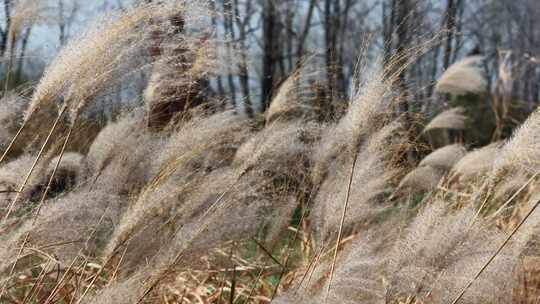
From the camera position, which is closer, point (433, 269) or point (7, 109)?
point (433, 269)

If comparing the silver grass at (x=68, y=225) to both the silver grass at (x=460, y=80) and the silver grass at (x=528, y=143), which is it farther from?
the silver grass at (x=460, y=80)

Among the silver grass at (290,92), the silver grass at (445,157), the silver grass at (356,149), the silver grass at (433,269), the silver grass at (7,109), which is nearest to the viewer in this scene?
the silver grass at (433,269)

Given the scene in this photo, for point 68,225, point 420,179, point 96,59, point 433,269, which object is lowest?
point 420,179

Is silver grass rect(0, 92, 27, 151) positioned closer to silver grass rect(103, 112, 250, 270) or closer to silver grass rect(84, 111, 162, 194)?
silver grass rect(84, 111, 162, 194)

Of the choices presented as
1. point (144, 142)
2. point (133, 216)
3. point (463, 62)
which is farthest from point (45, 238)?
point (463, 62)

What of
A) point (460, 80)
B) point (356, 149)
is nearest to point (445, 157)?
point (460, 80)

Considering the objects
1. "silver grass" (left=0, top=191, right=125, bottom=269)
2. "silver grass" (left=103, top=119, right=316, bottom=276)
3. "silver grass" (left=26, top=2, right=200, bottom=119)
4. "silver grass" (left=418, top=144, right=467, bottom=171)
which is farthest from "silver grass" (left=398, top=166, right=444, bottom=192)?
"silver grass" (left=26, top=2, right=200, bottom=119)

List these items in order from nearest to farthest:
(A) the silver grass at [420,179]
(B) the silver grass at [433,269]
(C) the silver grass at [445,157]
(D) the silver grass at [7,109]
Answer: (B) the silver grass at [433,269], (D) the silver grass at [7,109], (A) the silver grass at [420,179], (C) the silver grass at [445,157]

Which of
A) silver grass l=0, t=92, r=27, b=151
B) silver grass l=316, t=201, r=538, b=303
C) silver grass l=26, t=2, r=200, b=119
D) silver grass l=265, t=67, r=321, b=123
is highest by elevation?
silver grass l=26, t=2, r=200, b=119

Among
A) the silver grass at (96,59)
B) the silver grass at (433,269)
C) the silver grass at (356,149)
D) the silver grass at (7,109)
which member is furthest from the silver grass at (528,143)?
the silver grass at (7,109)

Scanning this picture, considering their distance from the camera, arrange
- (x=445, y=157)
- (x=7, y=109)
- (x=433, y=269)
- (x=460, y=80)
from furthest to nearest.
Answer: (x=460, y=80)
(x=445, y=157)
(x=7, y=109)
(x=433, y=269)

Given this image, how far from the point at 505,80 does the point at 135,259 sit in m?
3.97

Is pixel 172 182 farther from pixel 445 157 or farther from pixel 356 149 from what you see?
pixel 445 157

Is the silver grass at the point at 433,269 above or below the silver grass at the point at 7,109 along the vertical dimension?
below
